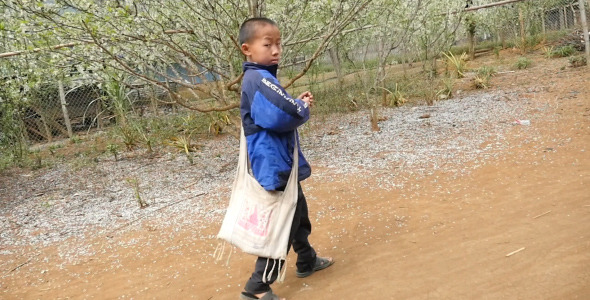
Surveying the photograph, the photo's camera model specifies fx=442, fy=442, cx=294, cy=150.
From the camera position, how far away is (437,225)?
10.9ft

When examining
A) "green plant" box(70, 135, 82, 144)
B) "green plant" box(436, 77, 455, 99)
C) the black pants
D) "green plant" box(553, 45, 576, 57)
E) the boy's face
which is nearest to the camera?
the boy's face

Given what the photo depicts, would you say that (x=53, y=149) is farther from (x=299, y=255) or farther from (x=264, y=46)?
(x=264, y=46)

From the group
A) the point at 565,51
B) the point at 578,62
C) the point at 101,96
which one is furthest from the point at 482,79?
the point at 101,96

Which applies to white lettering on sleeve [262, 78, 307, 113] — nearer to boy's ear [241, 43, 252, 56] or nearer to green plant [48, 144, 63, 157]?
boy's ear [241, 43, 252, 56]

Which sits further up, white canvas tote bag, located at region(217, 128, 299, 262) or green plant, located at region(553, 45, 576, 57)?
green plant, located at region(553, 45, 576, 57)

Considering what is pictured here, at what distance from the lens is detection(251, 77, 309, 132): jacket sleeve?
2.21m

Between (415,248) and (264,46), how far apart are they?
1.70 meters

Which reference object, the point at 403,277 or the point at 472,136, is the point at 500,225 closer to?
the point at 403,277

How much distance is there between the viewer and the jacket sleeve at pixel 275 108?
2211 mm

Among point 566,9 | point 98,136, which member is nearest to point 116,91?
point 98,136

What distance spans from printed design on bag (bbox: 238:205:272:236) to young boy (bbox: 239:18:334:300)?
0.15 m

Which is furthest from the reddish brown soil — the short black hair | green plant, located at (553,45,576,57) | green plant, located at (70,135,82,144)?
green plant, located at (553,45,576,57)

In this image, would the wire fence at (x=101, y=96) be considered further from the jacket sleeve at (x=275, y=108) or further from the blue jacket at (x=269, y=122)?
the jacket sleeve at (x=275, y=108)

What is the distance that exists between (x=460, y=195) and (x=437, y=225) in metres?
0.69
